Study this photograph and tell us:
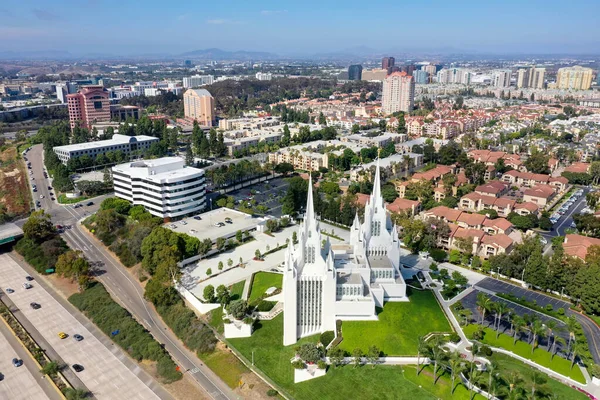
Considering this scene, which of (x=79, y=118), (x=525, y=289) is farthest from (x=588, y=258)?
(x=79, y=118)

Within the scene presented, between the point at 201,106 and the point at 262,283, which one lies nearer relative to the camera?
the point at 262,283

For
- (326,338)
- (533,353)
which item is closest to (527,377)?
(533,353)

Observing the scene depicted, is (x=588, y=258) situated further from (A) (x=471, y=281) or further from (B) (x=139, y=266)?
(B) (x=139, y=266)

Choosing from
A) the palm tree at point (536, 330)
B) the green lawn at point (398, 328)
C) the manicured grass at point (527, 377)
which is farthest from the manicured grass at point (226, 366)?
the palm tree at point (536, 330)

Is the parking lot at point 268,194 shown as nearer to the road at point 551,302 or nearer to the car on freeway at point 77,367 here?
the road at point 551,302

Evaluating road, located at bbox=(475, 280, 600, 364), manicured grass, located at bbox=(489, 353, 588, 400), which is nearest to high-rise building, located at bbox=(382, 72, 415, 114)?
road, located at bbox=(475, 280, 600, 364)

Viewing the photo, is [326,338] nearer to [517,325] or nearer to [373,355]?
[373,355]
